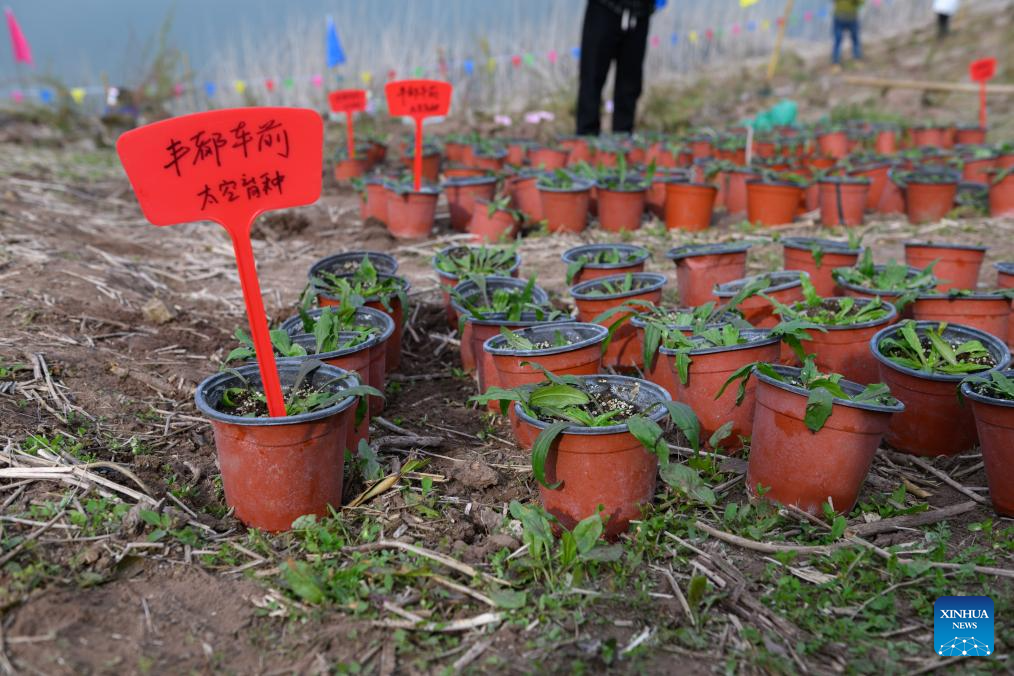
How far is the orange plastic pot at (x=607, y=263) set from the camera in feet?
13.5

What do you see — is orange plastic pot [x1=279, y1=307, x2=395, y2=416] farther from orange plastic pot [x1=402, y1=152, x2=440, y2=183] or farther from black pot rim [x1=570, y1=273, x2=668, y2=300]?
orange plastic pot [x1=402, y1=152, x2=440, y2=183]

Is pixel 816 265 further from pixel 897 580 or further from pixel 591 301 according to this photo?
pixel 897 580

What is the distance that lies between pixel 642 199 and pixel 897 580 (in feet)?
13.9

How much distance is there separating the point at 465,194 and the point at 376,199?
767 mm

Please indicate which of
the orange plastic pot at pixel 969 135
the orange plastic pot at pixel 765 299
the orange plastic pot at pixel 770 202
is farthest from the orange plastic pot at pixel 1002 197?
the orange plastic pot at pixel 765 299

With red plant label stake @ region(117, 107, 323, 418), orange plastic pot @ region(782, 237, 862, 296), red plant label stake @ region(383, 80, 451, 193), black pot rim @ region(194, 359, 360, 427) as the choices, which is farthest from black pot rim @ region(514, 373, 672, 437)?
red plant label stake @ region(383, 80, 451, 193)

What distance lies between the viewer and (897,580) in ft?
7.20

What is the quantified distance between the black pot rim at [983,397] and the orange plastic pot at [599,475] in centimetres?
99

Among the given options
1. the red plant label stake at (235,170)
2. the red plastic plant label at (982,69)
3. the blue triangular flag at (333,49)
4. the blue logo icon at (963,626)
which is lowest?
the blue logo icon at (963,626)

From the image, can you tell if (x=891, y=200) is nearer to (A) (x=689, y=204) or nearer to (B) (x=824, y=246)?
(A) (x=689, y=204)

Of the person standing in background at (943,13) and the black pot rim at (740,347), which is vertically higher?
the person standing in background at (943,13)

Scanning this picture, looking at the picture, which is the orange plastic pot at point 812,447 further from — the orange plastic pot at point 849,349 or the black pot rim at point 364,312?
the black pot rim at point 364,312

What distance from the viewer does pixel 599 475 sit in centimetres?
232

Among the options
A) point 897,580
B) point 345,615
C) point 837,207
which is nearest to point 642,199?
point 837,207
